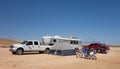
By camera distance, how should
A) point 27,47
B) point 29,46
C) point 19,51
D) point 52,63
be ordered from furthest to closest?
point 29,46, point 27,47, point 19,51, point 52,63

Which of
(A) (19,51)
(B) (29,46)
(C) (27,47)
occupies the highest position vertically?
(B) (29,46)

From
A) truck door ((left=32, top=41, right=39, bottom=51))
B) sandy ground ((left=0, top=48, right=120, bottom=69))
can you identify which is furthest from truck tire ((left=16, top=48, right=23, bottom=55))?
sandy ground ((left=0, top=48, right=120, bottom=69))

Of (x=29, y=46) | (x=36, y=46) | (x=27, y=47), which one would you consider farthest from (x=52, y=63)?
(x=36, y=46)

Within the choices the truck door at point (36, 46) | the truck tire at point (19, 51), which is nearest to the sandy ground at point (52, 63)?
the truck tire at point (19, 51)

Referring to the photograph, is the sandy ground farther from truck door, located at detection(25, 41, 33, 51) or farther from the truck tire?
truck door, located at detection(25, 41, 33, 51)

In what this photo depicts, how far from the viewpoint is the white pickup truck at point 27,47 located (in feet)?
72.3

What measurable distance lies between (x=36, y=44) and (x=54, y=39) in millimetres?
6108

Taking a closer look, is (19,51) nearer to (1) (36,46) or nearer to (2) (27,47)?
(2) (27,47)

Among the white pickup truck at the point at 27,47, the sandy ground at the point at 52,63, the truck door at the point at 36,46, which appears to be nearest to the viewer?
the sandy ground at the point at 52,63

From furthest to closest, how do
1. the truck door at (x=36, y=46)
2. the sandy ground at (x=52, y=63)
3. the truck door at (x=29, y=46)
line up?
the truck door at (x=36, y=46)
the truck door at (x=29, y=46)
the sandy ground at (x=52, y=63)

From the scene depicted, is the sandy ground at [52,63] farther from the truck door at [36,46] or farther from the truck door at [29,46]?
the truck door at [36,46]

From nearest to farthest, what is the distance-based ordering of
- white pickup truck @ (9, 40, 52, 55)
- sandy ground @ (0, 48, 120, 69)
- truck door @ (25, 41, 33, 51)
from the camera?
sandy ground @ (0, 48, 120, 69) → white pickup truck @ (9, 40, 52, 55) → truck door @ (25, 41, 33, 51)

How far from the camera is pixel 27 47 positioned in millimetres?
22922

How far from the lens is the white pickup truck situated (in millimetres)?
22047
